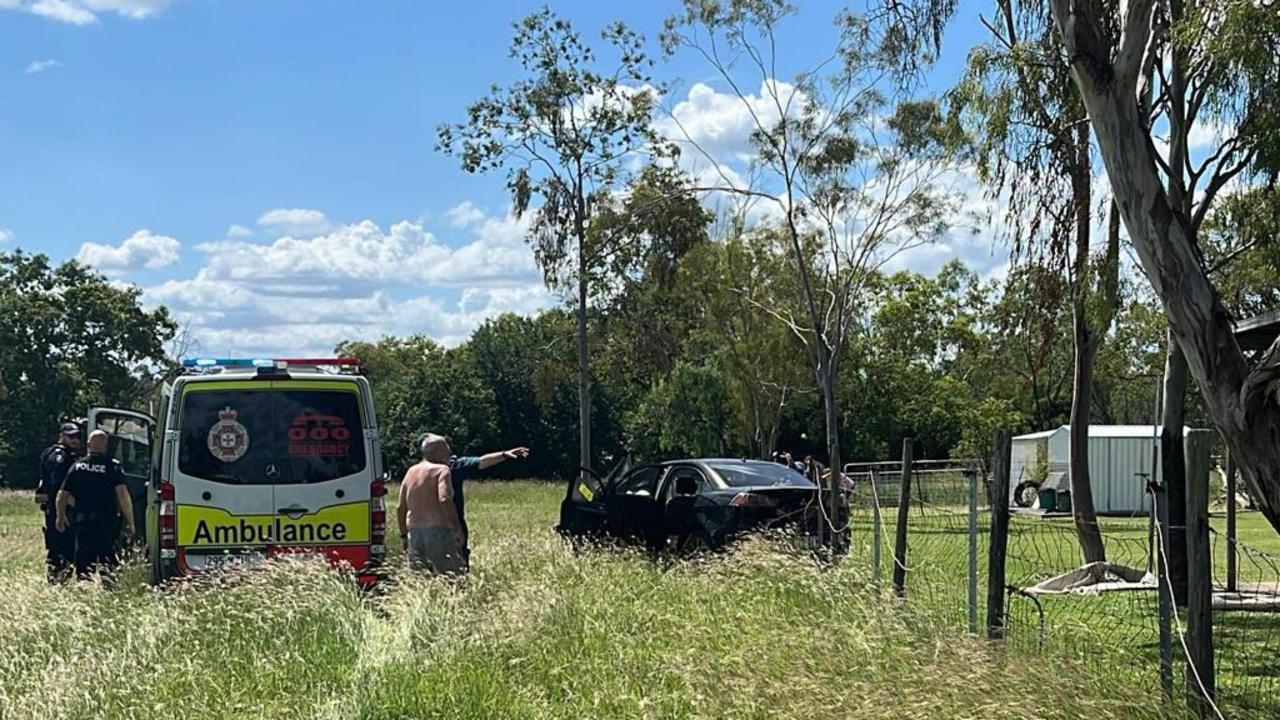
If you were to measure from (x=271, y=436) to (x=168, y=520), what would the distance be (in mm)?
1093

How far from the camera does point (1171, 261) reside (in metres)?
6.93

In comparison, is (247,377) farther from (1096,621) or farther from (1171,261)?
(1171,261)

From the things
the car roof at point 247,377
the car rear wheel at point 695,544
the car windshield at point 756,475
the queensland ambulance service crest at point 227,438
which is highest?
the car roof at point 247,377

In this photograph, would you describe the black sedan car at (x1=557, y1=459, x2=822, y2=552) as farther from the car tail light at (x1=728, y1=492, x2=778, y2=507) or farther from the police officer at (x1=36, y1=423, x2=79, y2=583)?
the police officer at (x1=36, y1=423, x2=79, y2=583)

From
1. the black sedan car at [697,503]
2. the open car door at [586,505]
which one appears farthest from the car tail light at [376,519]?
the open car door at [586,505]

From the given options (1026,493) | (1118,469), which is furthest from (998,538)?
(1026,493)

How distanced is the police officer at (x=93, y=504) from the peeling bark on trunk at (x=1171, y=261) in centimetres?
921

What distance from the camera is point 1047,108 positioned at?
450 inches

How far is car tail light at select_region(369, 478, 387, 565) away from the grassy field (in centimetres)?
151

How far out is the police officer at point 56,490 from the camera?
12.9 metres

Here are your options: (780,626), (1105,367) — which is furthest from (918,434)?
(780,626)

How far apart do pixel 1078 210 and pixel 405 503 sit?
6900 millimetres

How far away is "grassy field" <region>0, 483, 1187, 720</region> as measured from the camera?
239 inches

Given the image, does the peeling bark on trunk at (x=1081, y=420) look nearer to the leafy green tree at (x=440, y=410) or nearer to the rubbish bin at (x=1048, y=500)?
the rubbish bin at (x=1048, y=500)
